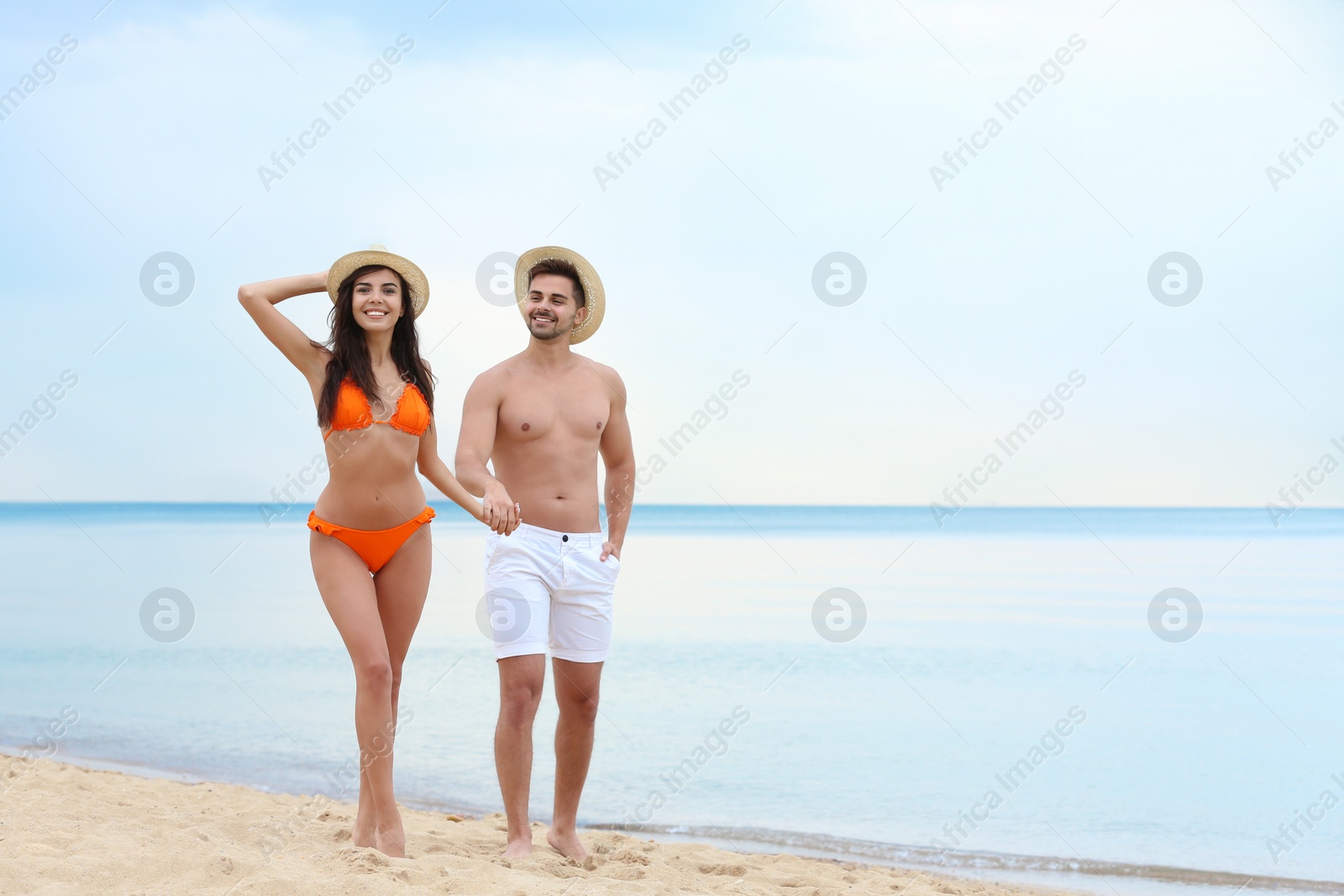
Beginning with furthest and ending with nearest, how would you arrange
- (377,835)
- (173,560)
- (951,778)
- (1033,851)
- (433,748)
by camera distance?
(173,560), (433,748), (951,778), (1033,851), (377,835)

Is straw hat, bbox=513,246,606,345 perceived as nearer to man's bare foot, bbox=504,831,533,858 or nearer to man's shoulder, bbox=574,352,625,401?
man's shoulder, bbox=574,352,625,401

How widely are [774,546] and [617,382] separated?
30133mm

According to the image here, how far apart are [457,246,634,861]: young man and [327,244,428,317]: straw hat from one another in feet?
1.56

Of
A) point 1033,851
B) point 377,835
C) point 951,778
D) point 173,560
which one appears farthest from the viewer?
point 173,560

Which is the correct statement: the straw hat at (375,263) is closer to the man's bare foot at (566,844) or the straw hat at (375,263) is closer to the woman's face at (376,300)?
the woman's face at (376,300)

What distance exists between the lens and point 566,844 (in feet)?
14.0

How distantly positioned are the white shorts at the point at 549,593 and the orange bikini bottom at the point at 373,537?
1.11ft

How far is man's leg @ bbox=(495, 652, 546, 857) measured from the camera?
405cm

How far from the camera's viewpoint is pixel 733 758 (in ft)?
22.4

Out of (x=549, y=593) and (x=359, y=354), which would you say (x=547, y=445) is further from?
(x=359, y=354)

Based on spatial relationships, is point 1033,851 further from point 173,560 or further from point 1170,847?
point 173,560

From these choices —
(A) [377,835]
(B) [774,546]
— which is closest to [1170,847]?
(A) [377,835]

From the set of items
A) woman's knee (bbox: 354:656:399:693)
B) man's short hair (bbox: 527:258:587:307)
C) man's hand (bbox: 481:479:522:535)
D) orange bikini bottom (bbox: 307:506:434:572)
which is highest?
man's short hair (bbox: 527:258:587:307)

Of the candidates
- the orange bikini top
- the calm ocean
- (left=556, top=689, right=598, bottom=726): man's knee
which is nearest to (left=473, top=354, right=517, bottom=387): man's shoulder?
the orange bikini top
